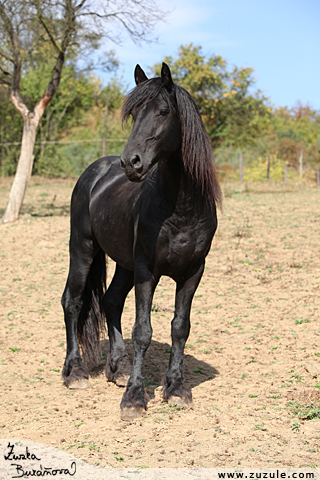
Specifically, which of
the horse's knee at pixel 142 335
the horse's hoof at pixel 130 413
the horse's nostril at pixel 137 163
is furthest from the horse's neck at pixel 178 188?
the horse's hoof at pixel 130 413

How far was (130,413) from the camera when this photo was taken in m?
3.43

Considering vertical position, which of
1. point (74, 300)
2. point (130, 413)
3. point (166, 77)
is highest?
point (166, 77)

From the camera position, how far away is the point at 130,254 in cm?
400

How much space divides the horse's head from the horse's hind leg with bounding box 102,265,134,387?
1.71 m

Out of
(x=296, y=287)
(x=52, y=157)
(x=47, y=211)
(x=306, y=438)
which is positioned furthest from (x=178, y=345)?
(x=52, y=157)

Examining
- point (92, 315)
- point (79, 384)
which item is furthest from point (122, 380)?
point (92, 315)

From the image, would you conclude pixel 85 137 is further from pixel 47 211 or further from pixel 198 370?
pixel 198 370

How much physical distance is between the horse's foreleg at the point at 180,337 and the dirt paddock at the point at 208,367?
128 mm

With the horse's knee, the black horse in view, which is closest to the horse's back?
the black horse

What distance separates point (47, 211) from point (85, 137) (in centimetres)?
1391

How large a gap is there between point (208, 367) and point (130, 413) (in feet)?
4.52

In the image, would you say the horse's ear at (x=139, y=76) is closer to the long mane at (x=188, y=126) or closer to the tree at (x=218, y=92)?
the long mane at (x=188, y=126)
